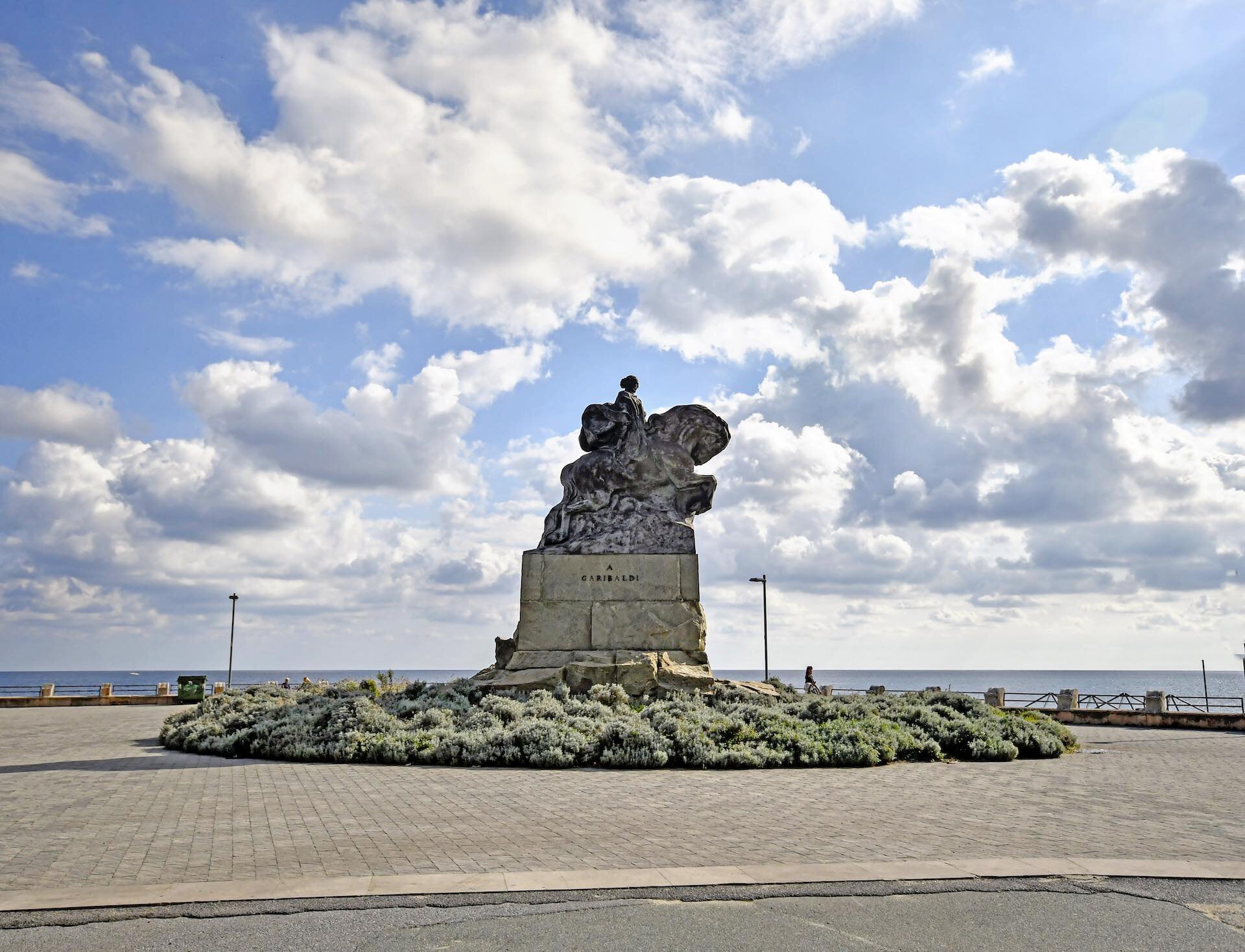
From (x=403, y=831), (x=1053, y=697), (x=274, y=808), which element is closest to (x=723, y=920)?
(x=403, y=831)

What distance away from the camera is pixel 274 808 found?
894cm

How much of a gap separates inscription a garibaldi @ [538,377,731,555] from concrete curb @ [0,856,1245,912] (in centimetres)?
1111

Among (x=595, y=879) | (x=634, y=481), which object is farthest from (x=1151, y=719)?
(x=595, y=879)

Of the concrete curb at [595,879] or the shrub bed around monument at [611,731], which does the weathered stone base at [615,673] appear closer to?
the shrub bed around monument at [611,731]

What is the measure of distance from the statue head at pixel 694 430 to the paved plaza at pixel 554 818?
844cm

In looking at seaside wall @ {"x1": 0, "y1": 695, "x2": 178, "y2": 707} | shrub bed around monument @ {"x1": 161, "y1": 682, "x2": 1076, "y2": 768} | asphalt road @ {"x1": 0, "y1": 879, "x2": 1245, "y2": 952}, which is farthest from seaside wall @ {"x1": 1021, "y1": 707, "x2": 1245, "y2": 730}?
seaside wall @ {"x1": 0, "y1": 695, "x2": 178, "y2": 707}

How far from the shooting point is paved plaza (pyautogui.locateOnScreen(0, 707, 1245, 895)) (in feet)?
22.3

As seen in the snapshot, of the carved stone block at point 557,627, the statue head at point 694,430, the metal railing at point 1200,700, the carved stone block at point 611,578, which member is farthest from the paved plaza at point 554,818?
the metal railing at point 1200,700

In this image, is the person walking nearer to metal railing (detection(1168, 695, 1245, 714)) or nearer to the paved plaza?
metal railing (detection(1168, 695, 1245, 714))

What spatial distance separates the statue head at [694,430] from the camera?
19234 millimetres

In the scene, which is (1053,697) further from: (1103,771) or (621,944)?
(621,944)

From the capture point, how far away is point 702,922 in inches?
211

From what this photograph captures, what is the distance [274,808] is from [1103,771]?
1031 cm

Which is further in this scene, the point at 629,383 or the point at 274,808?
the point at 629,383
